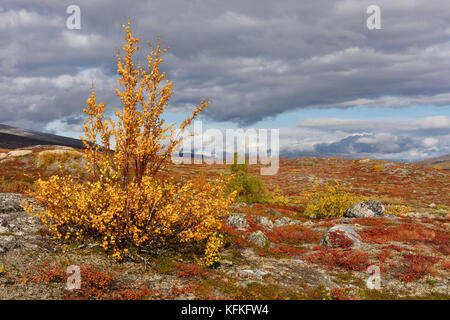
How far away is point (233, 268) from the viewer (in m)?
12.9

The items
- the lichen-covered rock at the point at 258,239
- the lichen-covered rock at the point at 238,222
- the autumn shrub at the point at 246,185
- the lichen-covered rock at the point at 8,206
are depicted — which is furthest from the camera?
the autumn shrub at the point at 246,185

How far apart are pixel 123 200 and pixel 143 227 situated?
1.83 m

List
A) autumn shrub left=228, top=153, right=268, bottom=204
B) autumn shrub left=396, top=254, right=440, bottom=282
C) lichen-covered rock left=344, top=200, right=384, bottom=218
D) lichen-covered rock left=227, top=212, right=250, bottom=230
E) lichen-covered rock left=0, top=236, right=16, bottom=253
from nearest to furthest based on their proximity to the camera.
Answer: lichen-covered rock left=0, top=236, right=16, bottom=253 < autumn shrub left=396, top=254, right=440, bottom=282 < lichen-covered rock left=227, top=212, right=250, bottom=230 < lichen-covered rock left=344, top=200, right=384, bottom=218 < autumn shrub left=228, top=153, right=268, bottom=204

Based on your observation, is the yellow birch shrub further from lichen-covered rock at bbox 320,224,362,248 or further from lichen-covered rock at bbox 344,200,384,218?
lichen-covered rock at bbox 344,200,384,218

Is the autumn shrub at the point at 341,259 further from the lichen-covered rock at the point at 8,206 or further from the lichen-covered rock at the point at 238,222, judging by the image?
the lichen-covered rock at the point at 8,206

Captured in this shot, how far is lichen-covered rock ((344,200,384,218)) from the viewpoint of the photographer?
3083 cm

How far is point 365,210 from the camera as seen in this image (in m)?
31.1

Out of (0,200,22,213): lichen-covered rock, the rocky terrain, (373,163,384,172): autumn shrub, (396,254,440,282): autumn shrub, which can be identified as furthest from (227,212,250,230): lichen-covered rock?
(373,163,384,172): autumn shrub

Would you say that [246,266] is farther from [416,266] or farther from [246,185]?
[246,185]

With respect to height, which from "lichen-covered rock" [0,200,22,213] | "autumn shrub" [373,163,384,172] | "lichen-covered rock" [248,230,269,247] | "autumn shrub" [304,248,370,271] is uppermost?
"autumn shrub" [373,163,384,172]

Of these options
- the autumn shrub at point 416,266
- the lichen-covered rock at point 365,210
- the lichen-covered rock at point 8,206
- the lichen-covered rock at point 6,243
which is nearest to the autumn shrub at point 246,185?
the lichen-covered rock at point 365,210

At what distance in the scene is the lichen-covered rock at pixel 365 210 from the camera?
30.8 metres
